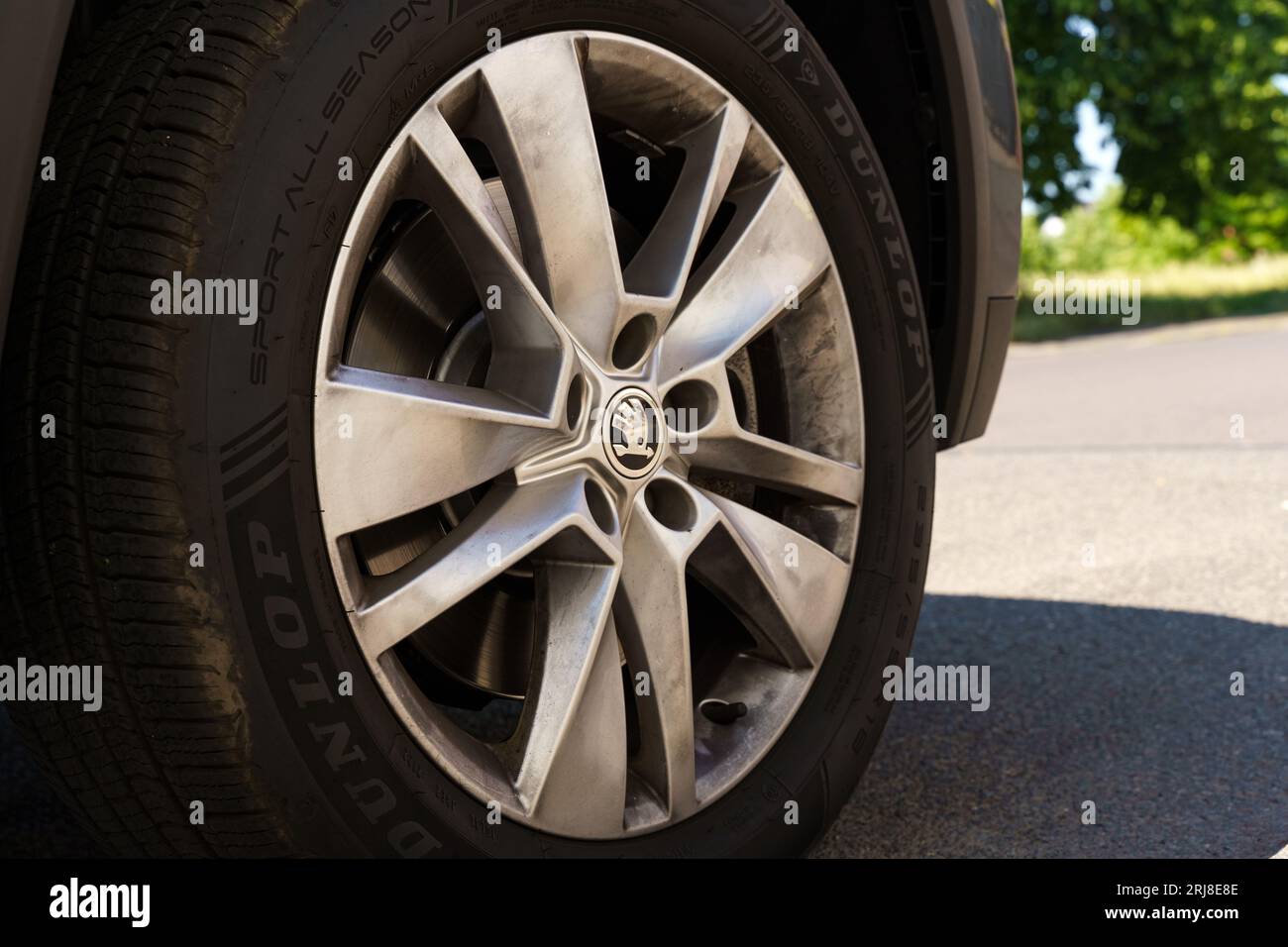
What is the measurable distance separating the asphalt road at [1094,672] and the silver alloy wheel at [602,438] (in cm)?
54

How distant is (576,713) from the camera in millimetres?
1847

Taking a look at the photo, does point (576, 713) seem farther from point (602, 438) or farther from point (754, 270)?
point (754, 270)

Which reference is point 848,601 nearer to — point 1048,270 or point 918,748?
point 918,748

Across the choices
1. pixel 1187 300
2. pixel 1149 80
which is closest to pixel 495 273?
pixel 1149 80

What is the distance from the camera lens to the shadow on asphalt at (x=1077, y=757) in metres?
2.35

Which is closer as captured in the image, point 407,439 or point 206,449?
point 206,449

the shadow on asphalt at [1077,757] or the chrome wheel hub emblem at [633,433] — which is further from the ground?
the chrome wheel hub emblem at [633,433]
